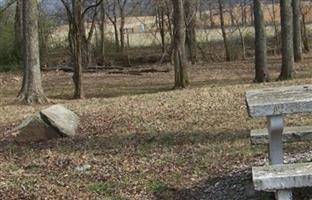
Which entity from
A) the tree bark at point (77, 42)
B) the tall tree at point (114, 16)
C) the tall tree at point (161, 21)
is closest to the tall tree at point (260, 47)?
the tree bark at point (77, 42)

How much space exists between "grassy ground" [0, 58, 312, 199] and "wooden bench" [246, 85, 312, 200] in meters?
1.17

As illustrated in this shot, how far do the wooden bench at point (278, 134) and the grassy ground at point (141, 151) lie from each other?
117 cm

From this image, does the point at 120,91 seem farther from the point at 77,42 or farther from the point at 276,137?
the point at 276,137

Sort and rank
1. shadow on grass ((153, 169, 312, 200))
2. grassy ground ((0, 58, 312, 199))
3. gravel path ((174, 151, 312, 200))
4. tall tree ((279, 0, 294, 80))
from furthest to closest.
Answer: tall tree ((279, 0, 294, 80)) → grassy ground ((0, 58, 312, 199)) → shadow on grass ((153, 169, 312, 200)) → gravel path ((174, 151, 312, 200))

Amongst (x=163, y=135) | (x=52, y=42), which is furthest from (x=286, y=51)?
(x=52, y=42)

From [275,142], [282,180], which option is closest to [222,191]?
[275,142]

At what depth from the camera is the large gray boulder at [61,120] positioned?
32.7ft

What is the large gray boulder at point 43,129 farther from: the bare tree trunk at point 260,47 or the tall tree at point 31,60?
the bare tree trunk at point 260,47

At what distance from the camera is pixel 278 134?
5.18 metres

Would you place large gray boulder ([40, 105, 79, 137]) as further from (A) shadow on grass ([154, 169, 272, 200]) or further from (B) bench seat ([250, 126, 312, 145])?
(B) bench seat ([250, 126, 312, 145])

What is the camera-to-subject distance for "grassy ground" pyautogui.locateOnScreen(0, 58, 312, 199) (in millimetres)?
6727

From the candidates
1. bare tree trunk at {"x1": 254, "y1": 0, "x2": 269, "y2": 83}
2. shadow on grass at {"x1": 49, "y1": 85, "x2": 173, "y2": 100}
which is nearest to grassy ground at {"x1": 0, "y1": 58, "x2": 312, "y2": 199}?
bare tree trunk at {"x1": 254, "y1": 0, "x2": 269, "y2": 83}

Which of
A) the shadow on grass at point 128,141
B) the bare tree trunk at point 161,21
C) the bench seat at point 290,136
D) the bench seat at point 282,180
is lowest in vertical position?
the shadow on grass at point 128,141

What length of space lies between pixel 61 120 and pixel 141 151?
2.26 meters
